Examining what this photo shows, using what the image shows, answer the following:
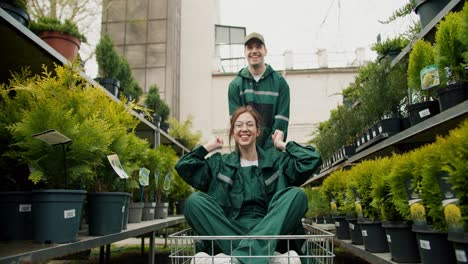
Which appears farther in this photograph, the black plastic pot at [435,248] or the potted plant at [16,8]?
the potted plant at [16,8]

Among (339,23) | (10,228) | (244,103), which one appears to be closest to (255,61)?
(244,103)

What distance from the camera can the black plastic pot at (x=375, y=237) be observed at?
230 centimetres

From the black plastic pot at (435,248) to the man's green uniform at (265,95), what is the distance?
4.00ft

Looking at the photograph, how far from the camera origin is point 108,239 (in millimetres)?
2131

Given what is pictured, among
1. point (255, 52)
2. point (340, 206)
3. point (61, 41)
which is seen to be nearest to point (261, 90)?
point (255, 52)

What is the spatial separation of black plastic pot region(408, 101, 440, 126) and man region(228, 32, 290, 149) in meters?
0.84

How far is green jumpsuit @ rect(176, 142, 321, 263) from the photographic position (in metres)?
1.78

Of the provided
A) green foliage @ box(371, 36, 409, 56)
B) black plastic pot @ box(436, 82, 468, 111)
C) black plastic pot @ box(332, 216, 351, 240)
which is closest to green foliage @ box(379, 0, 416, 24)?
green foliage @ box(371, 36, 409, 56)

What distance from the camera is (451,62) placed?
1.98 m

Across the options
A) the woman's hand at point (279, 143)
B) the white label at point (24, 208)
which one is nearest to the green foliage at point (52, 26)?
the white label at point (24, 208)

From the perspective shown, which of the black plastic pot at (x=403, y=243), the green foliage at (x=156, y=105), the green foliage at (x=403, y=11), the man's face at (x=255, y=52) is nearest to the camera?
the black plastic pot at (x=403, y=243)

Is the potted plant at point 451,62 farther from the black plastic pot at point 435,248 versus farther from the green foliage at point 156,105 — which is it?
the green foliage at point 156,105

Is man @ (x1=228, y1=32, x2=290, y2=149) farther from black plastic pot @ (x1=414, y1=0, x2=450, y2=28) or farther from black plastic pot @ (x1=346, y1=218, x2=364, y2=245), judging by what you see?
black plastic pot @ (x1=414, y1=0, x2=450, y2=28)

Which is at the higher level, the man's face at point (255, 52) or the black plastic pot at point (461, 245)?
the man's face at point (255, 52)
